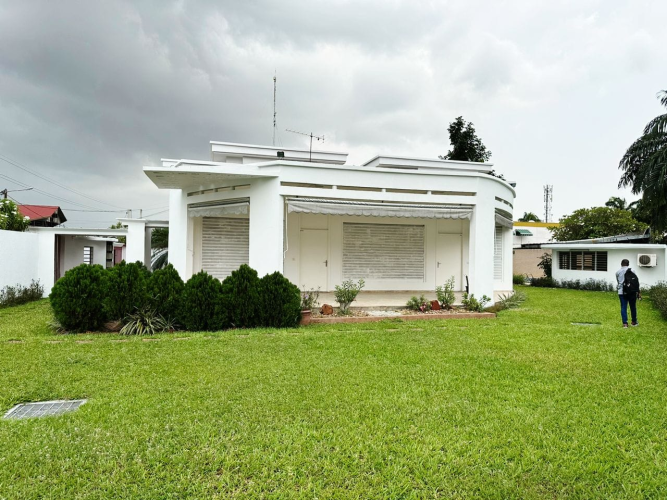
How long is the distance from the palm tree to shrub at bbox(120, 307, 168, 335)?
21.0 metres

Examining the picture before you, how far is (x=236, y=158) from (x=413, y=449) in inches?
579

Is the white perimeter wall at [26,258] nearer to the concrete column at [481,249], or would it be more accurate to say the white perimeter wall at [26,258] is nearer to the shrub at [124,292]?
the shrub at [124,292]

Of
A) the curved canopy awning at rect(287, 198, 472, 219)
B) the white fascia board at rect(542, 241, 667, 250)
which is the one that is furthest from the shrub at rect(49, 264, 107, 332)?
the white fascia board at rect(542, 241, 667, 250)

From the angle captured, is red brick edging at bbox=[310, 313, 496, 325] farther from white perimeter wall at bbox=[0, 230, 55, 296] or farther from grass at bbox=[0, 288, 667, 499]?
white perimeter wall at bbox=[0, 230, 55, 296]

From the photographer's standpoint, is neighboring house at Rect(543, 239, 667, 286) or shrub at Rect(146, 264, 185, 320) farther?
neighboring house at Rect(543, 239, 667, 286)

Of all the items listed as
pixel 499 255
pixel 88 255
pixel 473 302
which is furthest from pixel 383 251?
pixel 88 255

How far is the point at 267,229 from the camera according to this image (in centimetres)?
1069

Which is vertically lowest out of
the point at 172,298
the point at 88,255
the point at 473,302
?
the point at 473,302

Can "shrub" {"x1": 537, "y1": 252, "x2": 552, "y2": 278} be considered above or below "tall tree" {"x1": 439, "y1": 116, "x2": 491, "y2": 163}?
below

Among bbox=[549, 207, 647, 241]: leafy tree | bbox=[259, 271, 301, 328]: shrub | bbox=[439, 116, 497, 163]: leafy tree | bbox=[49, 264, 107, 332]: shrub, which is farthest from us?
bbox=[439, 116, 497, 163]: leafy tree

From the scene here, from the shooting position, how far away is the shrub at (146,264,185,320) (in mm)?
9109

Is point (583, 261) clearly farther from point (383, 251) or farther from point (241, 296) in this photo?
point (241, 296)

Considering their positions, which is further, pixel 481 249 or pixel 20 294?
pixel 20 294

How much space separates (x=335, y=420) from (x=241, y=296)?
5562mm
